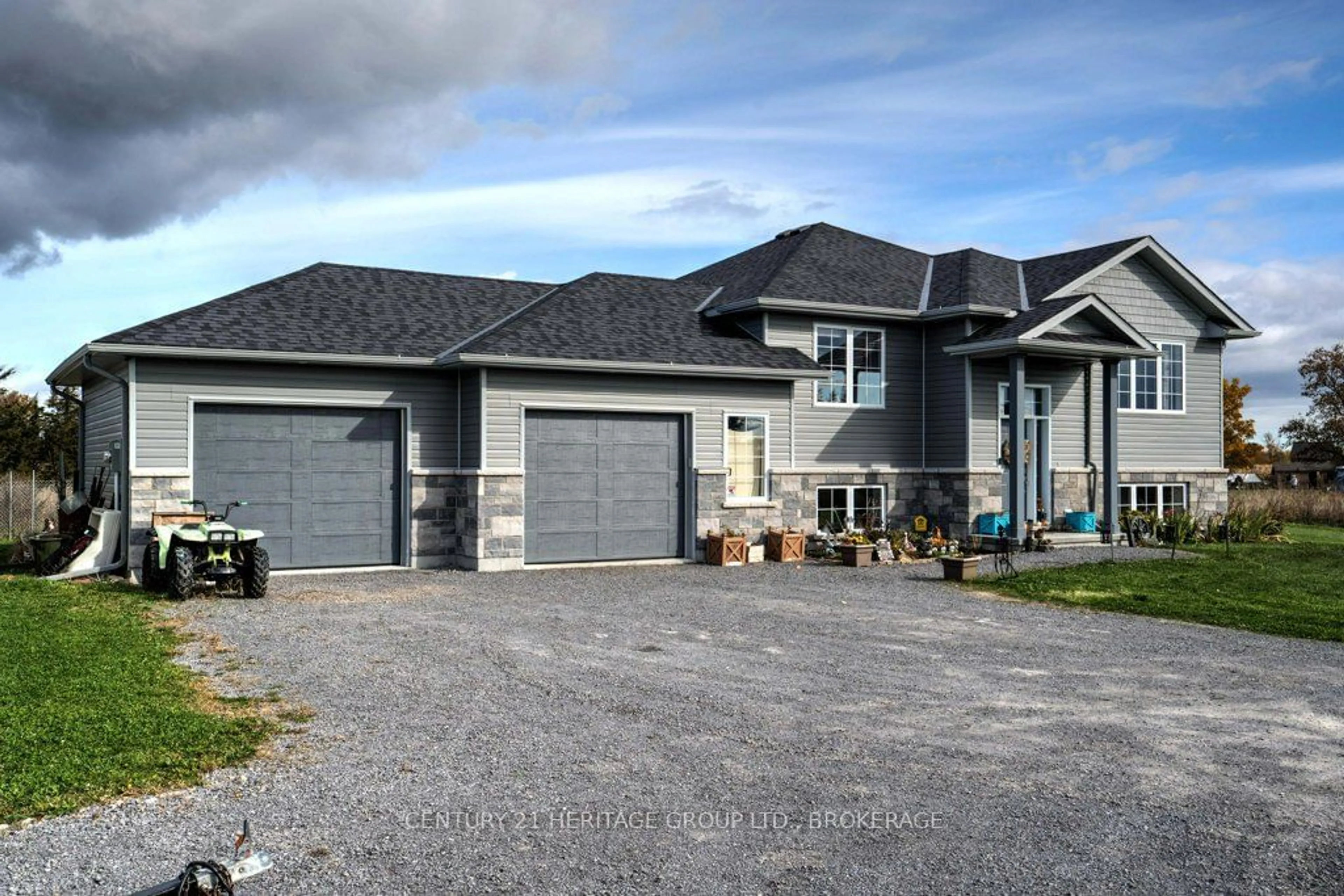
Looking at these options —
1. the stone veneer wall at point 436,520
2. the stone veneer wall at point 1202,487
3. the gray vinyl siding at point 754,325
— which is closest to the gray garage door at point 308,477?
the stone veneer wall at point 436,520

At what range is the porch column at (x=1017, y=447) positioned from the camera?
63.2 feet

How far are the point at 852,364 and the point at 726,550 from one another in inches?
197

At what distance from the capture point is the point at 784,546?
→ 18422 millimetres

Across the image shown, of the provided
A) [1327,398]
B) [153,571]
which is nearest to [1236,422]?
[1327,398]

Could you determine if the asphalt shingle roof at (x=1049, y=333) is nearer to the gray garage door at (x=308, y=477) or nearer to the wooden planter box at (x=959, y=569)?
the wooden planter box at (x=959, y=569)

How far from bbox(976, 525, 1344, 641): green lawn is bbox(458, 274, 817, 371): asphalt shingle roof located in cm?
570

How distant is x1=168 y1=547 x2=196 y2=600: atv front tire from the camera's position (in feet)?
42.0

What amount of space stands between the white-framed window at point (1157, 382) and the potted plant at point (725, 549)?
9.68 meters

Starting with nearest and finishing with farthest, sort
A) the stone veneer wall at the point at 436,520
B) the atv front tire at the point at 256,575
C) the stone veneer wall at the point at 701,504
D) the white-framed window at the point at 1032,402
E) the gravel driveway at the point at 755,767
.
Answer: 1. the gravel driveway at the point at 755,767
2. the atv front tire at the point at 256,575
3. the stone veneer wall at the point at 701,504
4. the stone veneer wall at the point at 436,520
5. the white-framed window at the point at 1032,402

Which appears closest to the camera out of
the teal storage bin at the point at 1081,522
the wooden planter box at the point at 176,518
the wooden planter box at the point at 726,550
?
the wooden planter box at the point at 176,518

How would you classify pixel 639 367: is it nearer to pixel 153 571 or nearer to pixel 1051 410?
pixel 153 571

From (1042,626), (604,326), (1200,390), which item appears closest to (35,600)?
(604,326)

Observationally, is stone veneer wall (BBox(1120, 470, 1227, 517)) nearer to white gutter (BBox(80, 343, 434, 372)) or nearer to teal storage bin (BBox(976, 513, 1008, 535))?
teal storage bin (BBox(976, 513, 1008, 535))

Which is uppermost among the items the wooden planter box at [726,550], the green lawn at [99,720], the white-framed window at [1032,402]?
the white-framed window at [1032,402]
